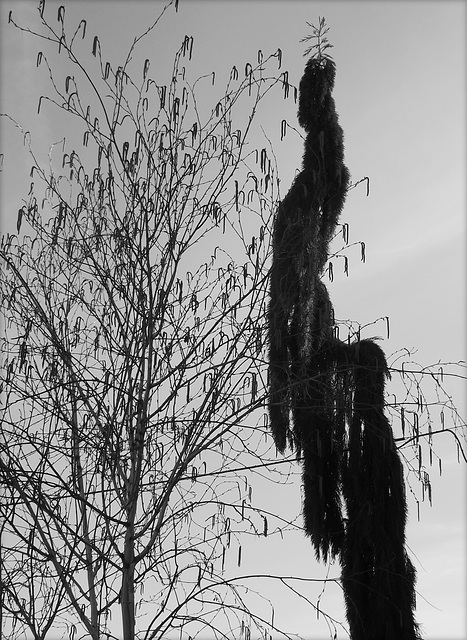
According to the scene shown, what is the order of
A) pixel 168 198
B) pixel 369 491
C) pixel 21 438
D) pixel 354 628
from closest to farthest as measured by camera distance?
pixel 21 438 → pixel 168 198 → pixel 354 628 → pixel 369 491

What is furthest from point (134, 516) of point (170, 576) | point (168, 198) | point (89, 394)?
point (168, 198)

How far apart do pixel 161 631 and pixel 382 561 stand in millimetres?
4466

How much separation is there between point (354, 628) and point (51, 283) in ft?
16.3

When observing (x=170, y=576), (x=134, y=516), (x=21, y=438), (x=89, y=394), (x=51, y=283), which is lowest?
(x=170, y=576)

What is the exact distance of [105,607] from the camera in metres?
3.22

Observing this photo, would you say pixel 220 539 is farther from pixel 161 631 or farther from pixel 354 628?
pixel 354 628

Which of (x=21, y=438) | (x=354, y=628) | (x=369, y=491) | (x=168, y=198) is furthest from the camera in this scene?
(x=369, y=491)

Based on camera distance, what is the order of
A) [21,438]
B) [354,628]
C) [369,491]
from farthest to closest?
[369,491], [354,628], [21,438]

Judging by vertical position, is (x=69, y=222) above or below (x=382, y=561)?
above

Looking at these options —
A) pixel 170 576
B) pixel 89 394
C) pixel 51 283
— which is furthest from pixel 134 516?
pixel 51 283

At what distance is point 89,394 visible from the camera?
3279 mm

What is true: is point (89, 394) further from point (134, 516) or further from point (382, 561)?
point (382, 561)

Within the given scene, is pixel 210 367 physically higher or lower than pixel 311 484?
lower

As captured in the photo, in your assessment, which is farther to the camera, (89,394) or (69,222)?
(69,222)
